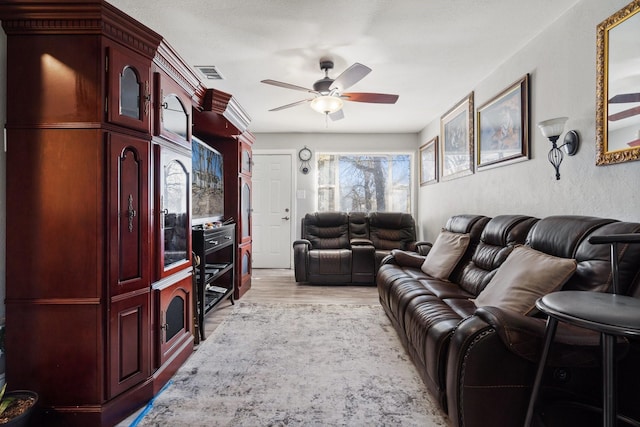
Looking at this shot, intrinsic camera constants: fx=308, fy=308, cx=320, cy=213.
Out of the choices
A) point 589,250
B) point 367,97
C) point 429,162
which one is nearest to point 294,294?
point 367,97

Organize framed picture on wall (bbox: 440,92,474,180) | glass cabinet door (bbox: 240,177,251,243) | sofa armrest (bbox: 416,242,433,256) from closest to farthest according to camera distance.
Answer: framed picture on wall (bbox: 440,92,474,180), glass cabinet door (bbox: 240,177,251,243), sofa armrest (bbox: 416,242,433,256)

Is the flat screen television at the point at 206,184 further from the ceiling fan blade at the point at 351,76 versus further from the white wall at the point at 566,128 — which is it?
the white wall at the point at 566,128

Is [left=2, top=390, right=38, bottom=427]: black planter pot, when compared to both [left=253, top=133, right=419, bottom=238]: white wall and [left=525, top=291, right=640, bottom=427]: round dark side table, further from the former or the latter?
[left=253, top=133, right=419, bottom=238]: white wall

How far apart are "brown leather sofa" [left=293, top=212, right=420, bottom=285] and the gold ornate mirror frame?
257 centimetres

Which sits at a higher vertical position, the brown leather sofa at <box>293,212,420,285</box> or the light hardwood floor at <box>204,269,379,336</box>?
the brown leather sofa at <box>293,212,420,285</box>

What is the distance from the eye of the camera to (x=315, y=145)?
5469 mm

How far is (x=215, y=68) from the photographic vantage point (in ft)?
9.37

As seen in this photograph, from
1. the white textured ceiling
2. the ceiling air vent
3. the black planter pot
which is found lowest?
the black planter pot

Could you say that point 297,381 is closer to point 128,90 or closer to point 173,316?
point 173,316

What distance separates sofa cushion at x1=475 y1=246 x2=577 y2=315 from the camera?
4.95 feet

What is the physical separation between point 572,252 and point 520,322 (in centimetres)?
65

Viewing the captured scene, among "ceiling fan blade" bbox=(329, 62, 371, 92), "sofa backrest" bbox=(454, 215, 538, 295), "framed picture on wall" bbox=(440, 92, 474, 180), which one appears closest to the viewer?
"sofa backrest" bbox=(454, 215, 538, 295)

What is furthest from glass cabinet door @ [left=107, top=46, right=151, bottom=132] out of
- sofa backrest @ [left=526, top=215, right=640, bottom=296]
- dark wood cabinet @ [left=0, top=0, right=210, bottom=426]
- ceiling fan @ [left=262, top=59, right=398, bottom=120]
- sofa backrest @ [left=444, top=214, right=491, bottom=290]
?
sofa backrest @ [left=444, top=214, right=491, bottom=290]

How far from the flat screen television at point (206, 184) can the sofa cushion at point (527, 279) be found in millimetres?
2289
